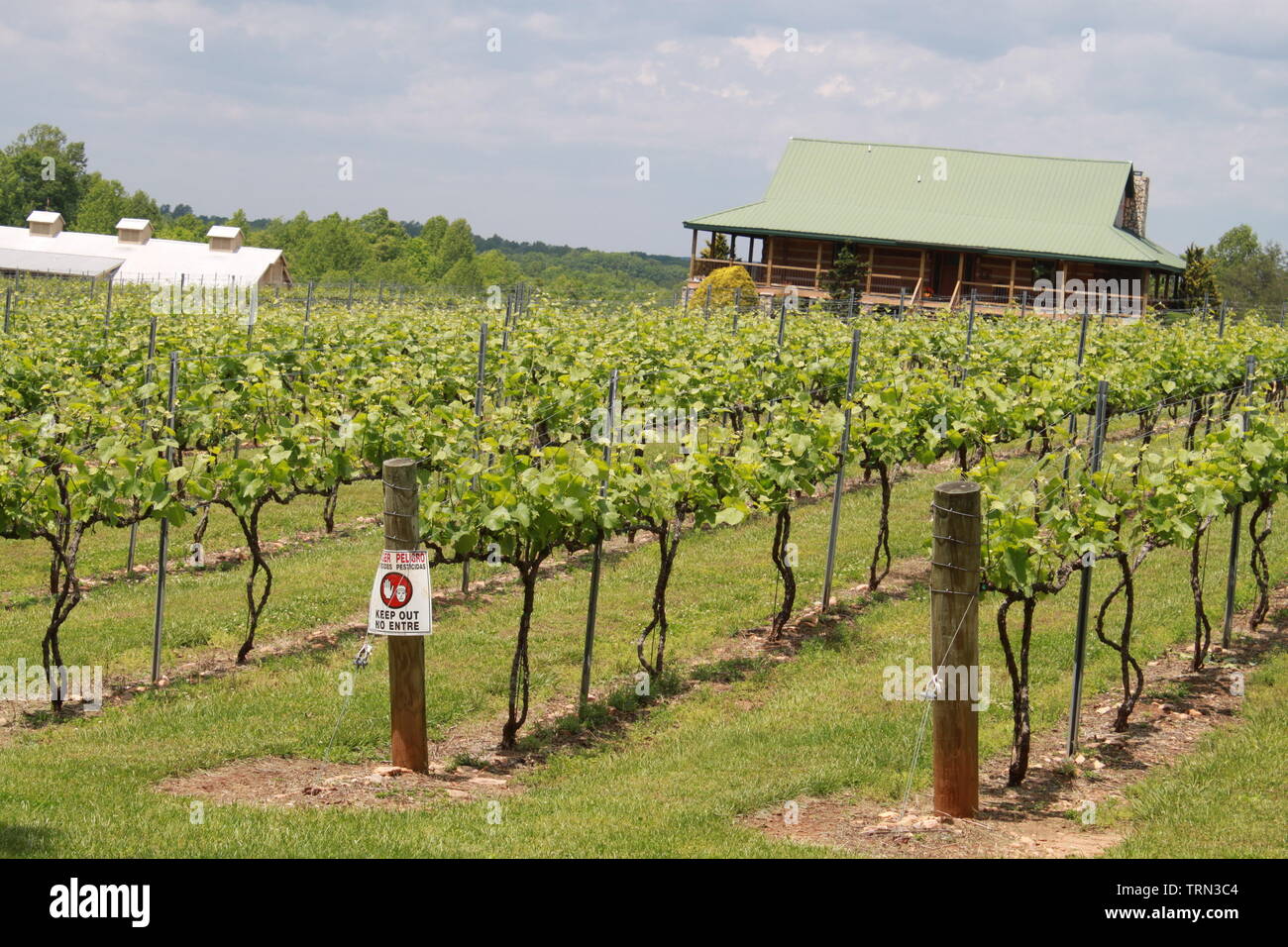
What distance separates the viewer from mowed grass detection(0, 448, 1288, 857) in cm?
628

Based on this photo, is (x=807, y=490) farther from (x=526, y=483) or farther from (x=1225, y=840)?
(x=1225, y=840)

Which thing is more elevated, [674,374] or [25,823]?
[674,374]

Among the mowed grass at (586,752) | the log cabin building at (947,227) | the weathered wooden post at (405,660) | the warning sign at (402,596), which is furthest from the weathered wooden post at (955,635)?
the log cabin building at (947,227)

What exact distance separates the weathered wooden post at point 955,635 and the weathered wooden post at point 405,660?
289 cm

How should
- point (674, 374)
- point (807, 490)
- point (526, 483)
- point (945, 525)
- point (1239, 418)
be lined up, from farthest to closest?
point (674, 374)
point (807, 490)
point (1239, 418)
point (526, 483)
point (945, 525)

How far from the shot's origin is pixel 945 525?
6652mm

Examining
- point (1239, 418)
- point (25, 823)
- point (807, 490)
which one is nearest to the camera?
point (25, 823)

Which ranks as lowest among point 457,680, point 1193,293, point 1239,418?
point 457,680

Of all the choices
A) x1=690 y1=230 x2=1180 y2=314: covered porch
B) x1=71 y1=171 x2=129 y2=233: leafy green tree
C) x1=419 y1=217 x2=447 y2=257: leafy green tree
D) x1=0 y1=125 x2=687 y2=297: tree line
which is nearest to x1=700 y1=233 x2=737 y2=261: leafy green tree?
x1=690 y1=230 x2=1180 y2=314: covered porch

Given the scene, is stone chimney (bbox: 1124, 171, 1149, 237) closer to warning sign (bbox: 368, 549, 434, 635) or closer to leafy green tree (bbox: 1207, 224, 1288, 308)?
leafy green tree (bbox: 1207, 224, 1288, 308)

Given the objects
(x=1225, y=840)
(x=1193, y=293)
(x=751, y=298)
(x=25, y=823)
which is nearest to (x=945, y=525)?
(x=1225, y=840)

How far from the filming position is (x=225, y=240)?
62594 millimetres

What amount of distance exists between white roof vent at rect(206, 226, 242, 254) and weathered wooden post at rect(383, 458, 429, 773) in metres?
59.1

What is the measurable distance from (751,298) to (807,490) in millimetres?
28185
